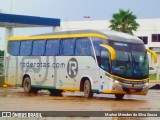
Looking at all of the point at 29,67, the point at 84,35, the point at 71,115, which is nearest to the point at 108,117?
the point at 71,115

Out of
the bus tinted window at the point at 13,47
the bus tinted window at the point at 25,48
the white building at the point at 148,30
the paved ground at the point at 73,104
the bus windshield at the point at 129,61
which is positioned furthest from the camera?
the white building at the point at 148,30

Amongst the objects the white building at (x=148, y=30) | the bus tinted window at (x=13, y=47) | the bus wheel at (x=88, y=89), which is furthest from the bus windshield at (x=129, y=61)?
the white building at (x=148, y=30)

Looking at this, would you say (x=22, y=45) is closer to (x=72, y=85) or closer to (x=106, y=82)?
(x=72, y=85)

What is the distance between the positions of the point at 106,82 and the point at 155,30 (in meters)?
51.6

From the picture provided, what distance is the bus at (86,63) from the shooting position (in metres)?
22.9

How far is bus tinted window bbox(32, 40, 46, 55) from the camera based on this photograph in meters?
27.2

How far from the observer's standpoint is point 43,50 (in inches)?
1070

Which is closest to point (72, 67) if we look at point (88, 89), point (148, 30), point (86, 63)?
point (86, 63)

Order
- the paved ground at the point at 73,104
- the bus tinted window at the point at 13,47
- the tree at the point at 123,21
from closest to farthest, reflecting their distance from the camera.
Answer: the paved ground at the point at 73,104 → the bus tinted window at the point at 13,47 → the tree at the point at 123,21

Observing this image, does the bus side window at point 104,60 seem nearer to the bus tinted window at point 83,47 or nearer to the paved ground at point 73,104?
the bus tinted window at point 83,47

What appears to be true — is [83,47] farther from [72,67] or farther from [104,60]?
[104,60]

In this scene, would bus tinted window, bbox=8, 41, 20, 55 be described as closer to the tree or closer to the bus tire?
the bus tire

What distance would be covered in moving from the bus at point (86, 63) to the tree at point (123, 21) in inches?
1360

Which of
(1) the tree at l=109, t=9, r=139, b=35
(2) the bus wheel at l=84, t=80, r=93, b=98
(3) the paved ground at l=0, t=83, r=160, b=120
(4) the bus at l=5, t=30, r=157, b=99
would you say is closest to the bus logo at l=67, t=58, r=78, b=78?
(4) the bus at l=5, t=30, r=157, b=99
